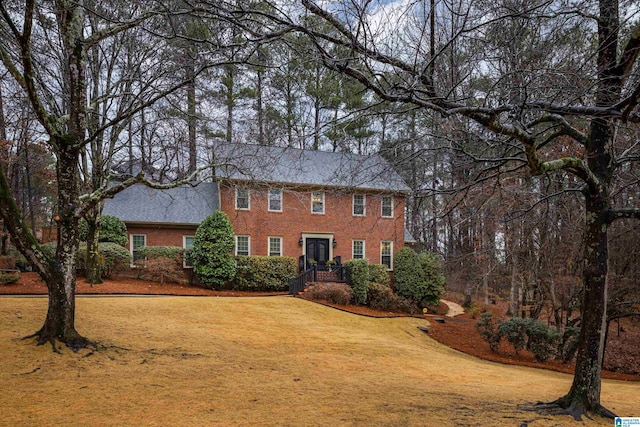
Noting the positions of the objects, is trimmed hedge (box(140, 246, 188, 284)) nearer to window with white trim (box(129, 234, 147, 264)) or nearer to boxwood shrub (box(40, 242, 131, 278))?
boxwood shrub (box(40, 242, 131, 278))

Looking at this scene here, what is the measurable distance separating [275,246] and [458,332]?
9840mm

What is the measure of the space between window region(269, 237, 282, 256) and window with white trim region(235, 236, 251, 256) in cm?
114

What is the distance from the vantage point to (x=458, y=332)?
16641 mm

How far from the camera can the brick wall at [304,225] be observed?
20891 millimetres

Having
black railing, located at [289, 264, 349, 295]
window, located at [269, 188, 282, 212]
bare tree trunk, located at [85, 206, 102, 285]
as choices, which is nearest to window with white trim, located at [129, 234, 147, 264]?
bare tree trunk, located at [85, 206, 102, 285]

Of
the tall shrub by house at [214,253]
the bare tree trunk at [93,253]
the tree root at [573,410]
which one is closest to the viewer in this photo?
the tree root at [573,410]

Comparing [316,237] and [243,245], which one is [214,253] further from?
[316,237]

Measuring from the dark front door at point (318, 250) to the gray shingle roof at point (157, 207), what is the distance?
5.57 metres

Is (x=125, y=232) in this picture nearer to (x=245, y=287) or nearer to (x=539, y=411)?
(x=245, y=287)

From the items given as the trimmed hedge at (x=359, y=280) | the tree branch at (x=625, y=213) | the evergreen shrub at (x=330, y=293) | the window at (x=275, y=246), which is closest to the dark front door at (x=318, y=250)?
the window at (x=275, y=246)

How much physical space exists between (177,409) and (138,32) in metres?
10.1

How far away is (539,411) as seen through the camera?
211 inches

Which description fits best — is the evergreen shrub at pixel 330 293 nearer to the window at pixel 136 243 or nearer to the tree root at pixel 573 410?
the window at pixel 136 243

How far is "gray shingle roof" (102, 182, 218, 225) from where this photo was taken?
66.0 feet
